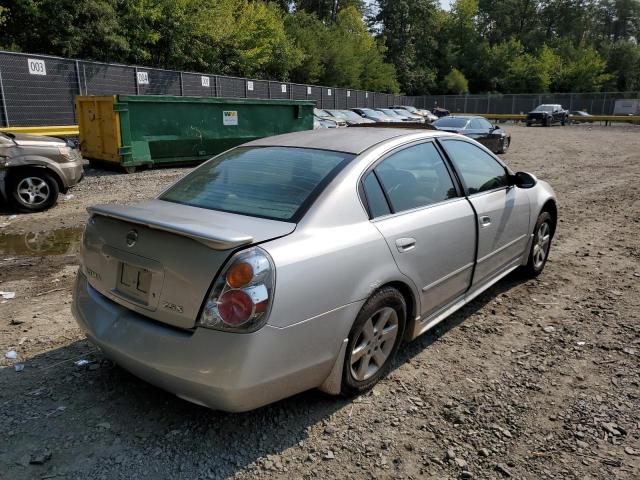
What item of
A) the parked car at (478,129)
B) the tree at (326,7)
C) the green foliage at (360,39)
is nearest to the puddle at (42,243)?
the parked car at (478,129)

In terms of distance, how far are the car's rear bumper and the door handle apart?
1.68 feet

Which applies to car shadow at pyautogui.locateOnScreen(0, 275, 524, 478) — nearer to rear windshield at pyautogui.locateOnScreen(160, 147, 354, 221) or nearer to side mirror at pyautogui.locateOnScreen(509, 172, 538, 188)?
rear windshield at pyautogui.locateOnScreen(160, 147, 354, 221)

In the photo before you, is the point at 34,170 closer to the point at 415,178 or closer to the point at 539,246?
the point at 415,178

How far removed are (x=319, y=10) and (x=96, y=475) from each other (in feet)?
241

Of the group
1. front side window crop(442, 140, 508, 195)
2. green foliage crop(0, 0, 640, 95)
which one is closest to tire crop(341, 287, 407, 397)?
front side window crop(442, 140, 508, 195)

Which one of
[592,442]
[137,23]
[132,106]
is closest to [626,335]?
[592,442]

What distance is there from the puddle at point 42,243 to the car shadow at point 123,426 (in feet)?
9.61

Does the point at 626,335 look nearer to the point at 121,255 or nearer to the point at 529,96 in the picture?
the point at 121,255

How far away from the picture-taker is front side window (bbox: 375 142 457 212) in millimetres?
3232

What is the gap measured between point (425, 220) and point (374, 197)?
0.44 m

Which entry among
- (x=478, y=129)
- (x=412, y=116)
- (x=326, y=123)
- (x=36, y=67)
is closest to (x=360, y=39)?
(x=412, y=116)

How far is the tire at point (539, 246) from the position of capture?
4938mm

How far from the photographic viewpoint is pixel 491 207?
4.02 metres

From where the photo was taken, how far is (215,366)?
2.31m
